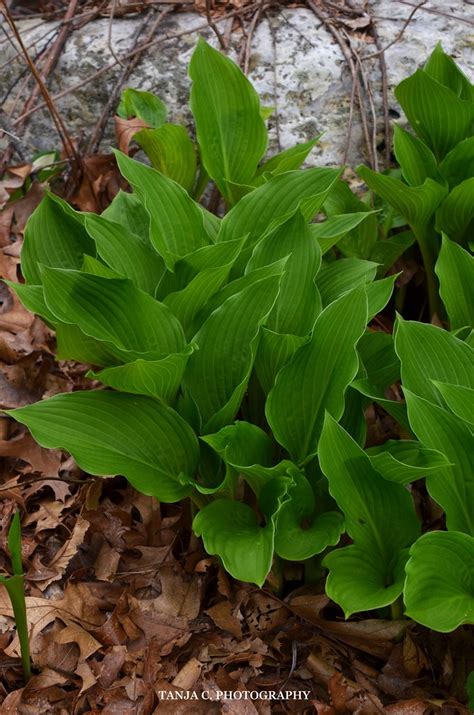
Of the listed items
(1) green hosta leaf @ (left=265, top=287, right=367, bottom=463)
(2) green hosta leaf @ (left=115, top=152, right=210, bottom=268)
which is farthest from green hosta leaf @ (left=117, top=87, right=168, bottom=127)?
(1) green hosta leaf @ (left=265, top=287, right=367, bottom=463)

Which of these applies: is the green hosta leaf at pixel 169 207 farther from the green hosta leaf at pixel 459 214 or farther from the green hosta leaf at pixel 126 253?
the green hosta leaf at pixel 459 214

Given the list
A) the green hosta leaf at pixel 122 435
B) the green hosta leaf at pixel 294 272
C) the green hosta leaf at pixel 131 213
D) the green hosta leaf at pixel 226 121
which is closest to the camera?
the green hosta leaf at pixel 122 435

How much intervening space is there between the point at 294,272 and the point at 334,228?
389mm

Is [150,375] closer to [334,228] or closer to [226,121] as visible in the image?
[334,228]

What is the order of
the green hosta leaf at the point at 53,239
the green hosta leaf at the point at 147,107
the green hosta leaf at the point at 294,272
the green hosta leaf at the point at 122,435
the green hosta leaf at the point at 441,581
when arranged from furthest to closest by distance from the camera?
the green hosta leaf at the point at 147,107, the green hosta leaf at the point at 53,239, the green hosta leaf at the point at 294,272, the green hosta leaf at the point at 122,435, the green hosta leaf at the point at 441,581

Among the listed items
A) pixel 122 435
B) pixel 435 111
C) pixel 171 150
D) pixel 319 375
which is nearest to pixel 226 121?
pixel 171 150

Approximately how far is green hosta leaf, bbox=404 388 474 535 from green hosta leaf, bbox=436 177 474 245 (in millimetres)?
1046

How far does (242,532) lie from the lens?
72.7 inches

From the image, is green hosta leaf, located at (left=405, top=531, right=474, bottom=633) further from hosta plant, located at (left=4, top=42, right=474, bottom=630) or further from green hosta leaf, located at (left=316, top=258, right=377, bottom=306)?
green hosta leaf, located at (left=316, top=258, right=377, bottom=306)

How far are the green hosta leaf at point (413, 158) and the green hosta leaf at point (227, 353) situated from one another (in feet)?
3.62

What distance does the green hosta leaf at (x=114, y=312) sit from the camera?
177 cm

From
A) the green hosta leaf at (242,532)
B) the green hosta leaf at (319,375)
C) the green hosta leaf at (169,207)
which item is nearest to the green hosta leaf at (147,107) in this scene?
the green hosta leaf at (169,207)

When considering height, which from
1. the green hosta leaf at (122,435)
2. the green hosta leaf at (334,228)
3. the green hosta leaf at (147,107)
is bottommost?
the green hosta leaf at (122,435)

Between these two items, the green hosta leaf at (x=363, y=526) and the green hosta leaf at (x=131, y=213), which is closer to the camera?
the green hosta leaf at (x=363, y=526)
